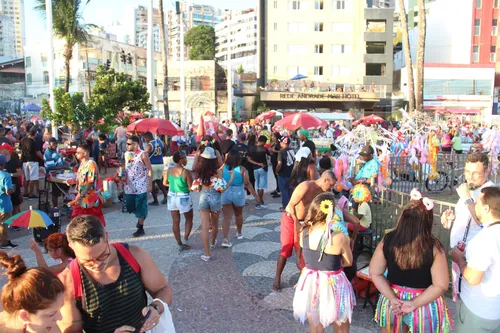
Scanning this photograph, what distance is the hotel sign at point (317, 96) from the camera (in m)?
41.8

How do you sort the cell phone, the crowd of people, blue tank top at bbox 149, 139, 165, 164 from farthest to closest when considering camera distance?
blue tank top at bbox 149, 139, 165, 164 < the cell phone < the crowd of people

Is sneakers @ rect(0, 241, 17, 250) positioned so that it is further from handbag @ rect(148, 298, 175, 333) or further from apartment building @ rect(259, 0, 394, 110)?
apartment building @ rect(259, 0, 394, 110)

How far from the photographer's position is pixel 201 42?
67.2m

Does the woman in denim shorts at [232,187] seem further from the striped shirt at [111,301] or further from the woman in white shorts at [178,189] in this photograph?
the striped shirt at [111,301]

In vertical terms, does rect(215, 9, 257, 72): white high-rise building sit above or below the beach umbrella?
above

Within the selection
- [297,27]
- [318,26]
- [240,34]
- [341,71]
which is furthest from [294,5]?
[240,34]

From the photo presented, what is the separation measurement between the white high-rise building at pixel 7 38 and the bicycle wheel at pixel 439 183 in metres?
115

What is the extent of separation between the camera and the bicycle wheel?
1141 centimetres

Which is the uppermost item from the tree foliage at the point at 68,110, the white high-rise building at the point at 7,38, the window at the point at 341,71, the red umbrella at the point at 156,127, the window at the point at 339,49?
the white high-rise building at the point at 7,38

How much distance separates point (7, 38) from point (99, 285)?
430 feet

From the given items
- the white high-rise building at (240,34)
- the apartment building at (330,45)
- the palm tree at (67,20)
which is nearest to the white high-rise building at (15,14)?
the white high-rise building at (240,34)

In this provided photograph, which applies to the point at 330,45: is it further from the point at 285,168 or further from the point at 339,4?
the point at 285,168

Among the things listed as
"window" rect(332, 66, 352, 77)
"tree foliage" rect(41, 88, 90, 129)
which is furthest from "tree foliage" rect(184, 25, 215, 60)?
"tree foliage" rect(41, 88, 90, 129)

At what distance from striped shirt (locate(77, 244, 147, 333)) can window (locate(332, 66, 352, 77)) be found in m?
45.6
